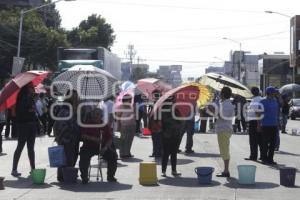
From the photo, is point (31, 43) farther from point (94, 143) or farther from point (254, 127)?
point (94, 143)

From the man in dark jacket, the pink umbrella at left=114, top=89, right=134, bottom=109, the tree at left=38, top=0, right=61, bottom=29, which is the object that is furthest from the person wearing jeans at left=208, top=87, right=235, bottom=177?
the tree at left=38, top=0, right=61, bottom=29

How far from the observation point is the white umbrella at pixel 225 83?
15.4 meters

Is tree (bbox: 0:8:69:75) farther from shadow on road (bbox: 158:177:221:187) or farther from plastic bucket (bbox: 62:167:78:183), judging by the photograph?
plastic bucket (bbox: 62:167:78:183)

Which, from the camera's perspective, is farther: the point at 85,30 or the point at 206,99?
the point at 85,30

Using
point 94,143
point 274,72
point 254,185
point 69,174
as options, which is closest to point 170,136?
point 94,143

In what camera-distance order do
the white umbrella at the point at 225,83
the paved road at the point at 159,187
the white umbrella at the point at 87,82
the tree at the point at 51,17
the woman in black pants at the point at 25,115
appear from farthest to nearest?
1. the tree at the point at 51,17
2. the white umbrella at the point at 225,83
3. the white umbrella at the point at 87,82
4. the woman in black pants at the point at 25,115
5. the paved road at the point at 159,187

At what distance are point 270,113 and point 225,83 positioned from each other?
153cm

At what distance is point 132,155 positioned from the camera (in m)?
17.0

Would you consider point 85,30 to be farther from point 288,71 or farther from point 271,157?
point 271,157

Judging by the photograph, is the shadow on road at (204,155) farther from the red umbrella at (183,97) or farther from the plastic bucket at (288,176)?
the plastic bucket at (288,176)

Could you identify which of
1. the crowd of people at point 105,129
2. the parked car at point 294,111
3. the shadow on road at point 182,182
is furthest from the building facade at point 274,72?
the shadow on road at point 182,182

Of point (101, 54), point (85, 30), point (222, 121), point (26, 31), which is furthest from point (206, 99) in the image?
point (85, 30)

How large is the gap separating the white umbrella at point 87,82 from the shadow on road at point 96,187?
2821 mm

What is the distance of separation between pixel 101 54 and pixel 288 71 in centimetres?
6155
